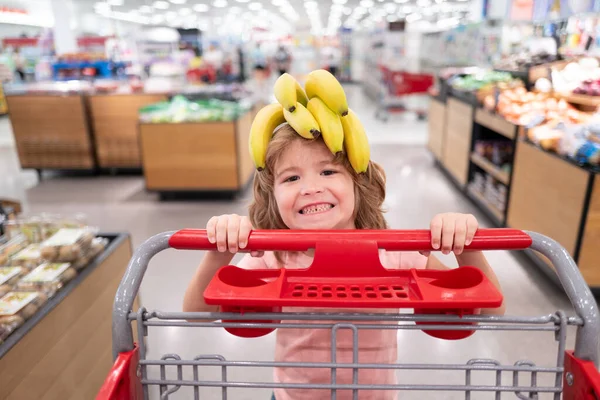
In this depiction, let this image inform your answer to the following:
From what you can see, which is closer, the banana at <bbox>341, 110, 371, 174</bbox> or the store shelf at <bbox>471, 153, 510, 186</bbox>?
the banana at <bbox>341, 110, 371, 174</bbox>

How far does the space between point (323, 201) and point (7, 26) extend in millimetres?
23862

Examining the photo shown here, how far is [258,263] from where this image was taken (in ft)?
4.20

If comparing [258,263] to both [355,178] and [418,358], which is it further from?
[418,358]

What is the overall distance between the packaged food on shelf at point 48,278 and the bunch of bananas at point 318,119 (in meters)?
1.33

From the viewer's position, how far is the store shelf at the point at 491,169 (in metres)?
4.28

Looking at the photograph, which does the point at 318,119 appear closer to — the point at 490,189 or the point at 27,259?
the point at 27,259

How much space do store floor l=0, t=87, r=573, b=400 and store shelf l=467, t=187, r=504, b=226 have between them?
0.42 ft

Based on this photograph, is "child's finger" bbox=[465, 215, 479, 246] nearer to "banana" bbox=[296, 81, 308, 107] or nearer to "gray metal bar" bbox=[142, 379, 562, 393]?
"gray metal bar" bbox=[142, 379, 562, 393]

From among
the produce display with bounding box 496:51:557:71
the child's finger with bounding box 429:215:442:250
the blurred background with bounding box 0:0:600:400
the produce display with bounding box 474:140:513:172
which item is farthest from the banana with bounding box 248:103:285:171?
the produce display with bounding box 496:51:557:71

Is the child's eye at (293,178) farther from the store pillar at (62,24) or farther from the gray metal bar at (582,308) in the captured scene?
the store pillar at (62,24)

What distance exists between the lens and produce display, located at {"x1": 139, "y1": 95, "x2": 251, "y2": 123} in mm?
5371

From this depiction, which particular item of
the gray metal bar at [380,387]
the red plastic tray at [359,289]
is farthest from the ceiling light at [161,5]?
the gray metal bar at [380,387]

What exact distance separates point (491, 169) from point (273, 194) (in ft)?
13.2

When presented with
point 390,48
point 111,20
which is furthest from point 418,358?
point 111,20
